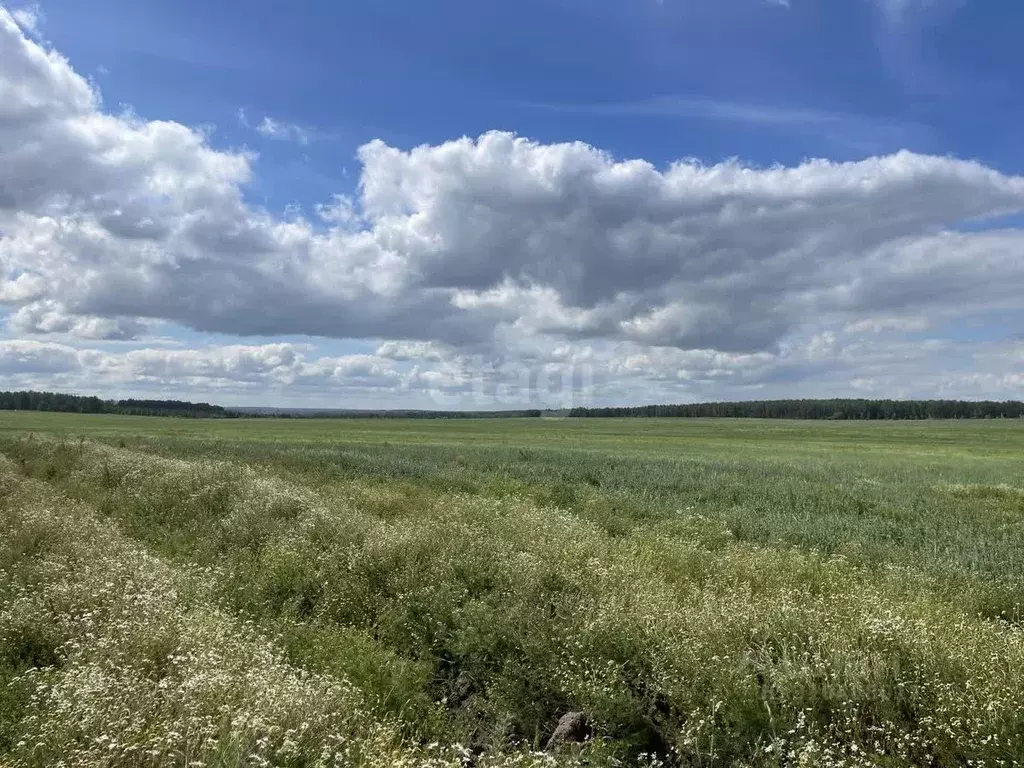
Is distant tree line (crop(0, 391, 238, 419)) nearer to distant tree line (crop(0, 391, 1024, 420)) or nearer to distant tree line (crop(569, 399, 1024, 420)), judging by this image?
distant tree line (crop(0, 391, 1024, 420))

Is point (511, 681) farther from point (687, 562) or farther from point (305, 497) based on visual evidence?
point (305, 497)

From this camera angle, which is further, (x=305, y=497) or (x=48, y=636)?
(x=305, y=497)

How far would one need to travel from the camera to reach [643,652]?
691 centimetres

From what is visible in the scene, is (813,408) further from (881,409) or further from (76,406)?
(76,406)

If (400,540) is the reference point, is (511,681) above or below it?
below

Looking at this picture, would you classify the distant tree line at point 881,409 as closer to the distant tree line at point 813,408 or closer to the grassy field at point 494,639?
the distant tree line at point 813,408

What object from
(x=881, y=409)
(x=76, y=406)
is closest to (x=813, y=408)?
(x=881, y=409)

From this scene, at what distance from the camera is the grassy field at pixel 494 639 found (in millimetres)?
5082

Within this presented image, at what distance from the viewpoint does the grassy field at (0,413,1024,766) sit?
200 inches

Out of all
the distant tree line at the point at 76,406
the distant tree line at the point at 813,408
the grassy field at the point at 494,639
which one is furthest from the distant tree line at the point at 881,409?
the grassy field at the point at 494,639

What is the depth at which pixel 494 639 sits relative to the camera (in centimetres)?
756

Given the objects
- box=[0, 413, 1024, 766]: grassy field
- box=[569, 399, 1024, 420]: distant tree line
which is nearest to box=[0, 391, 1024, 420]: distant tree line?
box=[569, 399, 1024, 420]: distant tree line

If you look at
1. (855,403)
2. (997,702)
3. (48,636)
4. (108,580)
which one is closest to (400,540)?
(108,580)

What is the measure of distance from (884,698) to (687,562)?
5.03 meters
